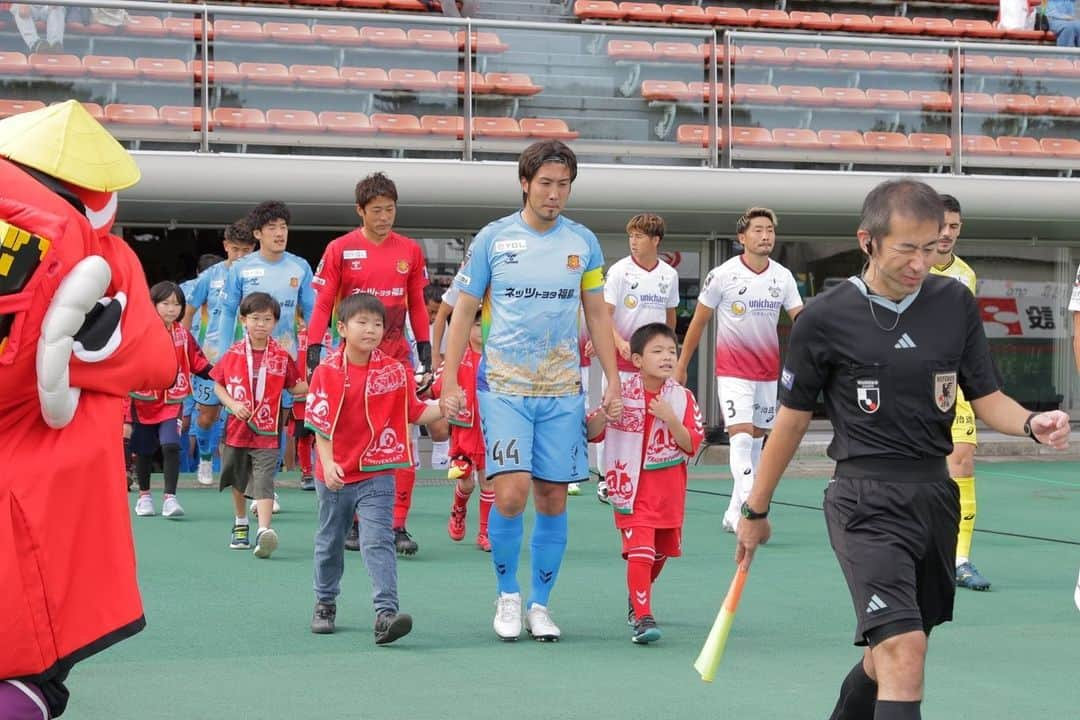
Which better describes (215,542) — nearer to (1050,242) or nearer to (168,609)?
(168,609)

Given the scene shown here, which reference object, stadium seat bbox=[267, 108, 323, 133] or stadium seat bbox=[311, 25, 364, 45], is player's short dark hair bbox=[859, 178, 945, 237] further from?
stadium seat bbox=[311, 25, 364, 45]

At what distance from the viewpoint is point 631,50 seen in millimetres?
15703

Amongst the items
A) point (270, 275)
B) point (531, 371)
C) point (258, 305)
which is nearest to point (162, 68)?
→ point (270, 275)

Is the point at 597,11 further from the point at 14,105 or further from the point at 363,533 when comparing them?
the point at 363,533

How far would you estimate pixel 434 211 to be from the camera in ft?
50.6

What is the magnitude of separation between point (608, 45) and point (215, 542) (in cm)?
798

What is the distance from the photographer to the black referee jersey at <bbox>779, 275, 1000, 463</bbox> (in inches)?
170

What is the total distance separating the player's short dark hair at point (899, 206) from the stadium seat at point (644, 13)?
616 inches

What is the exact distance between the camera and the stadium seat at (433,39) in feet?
49.7

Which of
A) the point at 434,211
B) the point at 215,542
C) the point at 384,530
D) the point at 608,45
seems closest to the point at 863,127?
the point at 608,45

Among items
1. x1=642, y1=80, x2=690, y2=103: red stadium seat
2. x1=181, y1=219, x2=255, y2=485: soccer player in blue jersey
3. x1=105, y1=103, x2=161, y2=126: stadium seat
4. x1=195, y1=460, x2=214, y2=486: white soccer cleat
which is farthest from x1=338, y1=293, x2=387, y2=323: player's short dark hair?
x1=642, y1=80, x2=690, y2=103: red stadium seat

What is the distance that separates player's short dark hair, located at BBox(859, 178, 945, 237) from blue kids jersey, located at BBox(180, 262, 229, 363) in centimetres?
887

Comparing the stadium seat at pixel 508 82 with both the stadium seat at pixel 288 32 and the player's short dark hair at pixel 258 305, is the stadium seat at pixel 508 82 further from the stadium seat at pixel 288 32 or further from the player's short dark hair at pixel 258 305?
the player's short dark hair at pixel 258 305

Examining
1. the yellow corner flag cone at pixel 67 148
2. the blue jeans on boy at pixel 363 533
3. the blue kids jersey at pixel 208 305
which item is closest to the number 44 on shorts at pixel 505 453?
the blue jeans on boy at pixel 363 533
